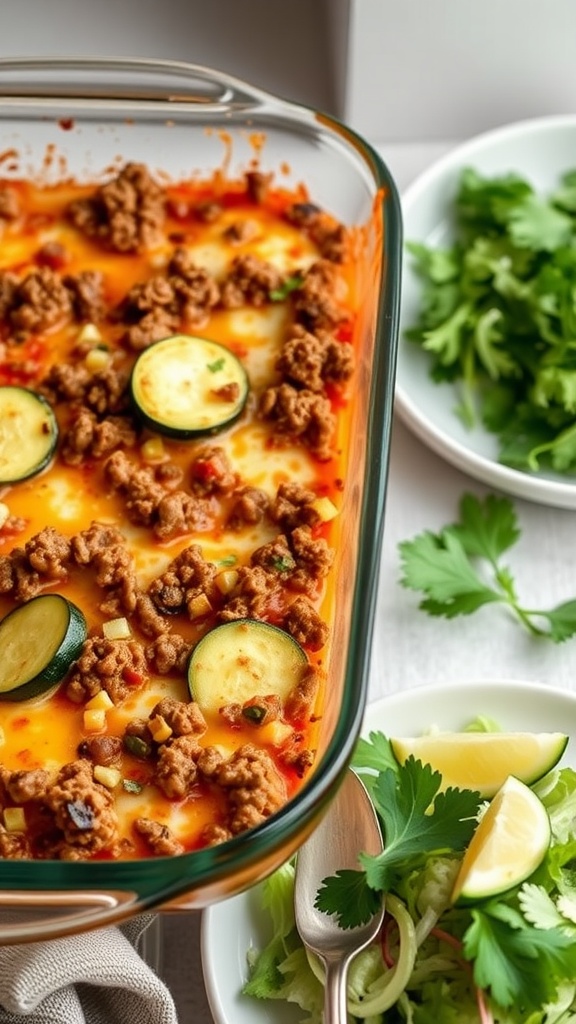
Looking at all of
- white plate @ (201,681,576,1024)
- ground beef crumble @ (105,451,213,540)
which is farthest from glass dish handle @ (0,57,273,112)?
white plate @ (201,681,576,1024)

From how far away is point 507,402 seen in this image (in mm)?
2945

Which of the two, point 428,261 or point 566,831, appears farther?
point 428,261

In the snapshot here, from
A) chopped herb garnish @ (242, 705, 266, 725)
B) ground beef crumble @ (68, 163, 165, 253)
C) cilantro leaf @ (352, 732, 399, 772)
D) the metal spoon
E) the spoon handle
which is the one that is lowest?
the spoon handle

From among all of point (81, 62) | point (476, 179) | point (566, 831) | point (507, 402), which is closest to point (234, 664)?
point (566, 831)

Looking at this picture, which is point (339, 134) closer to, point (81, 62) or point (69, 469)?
point (81, 62)

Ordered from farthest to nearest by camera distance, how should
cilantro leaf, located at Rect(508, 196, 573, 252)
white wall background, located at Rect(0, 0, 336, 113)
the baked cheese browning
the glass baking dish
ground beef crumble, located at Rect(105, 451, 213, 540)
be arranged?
white wall background, located at Rect(0, 0, 336, 113), cilantro leaf, located at Rect(508, 196, 573, 252), ground beef crumble, located at Rect(105, 451, 213, 540), the baked cheese browning, the glass baking dish

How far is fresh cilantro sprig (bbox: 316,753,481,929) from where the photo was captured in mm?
2074

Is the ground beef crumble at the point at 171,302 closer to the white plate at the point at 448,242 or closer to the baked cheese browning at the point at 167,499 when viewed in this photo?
the baked cheese browning at the point at 167,499

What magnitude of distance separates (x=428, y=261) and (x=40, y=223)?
910mm

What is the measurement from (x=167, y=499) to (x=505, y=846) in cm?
83

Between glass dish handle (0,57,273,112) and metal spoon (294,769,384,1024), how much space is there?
1419 mm

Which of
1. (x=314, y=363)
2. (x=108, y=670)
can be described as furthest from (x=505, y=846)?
(x=314, y=363)

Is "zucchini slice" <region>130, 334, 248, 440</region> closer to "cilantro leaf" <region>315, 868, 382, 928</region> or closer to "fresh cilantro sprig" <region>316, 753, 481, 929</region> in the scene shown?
"fresh cilantro sprig" <region>316, 753, 481, 929</region>

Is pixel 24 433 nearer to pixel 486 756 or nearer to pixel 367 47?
pixel 486 756
